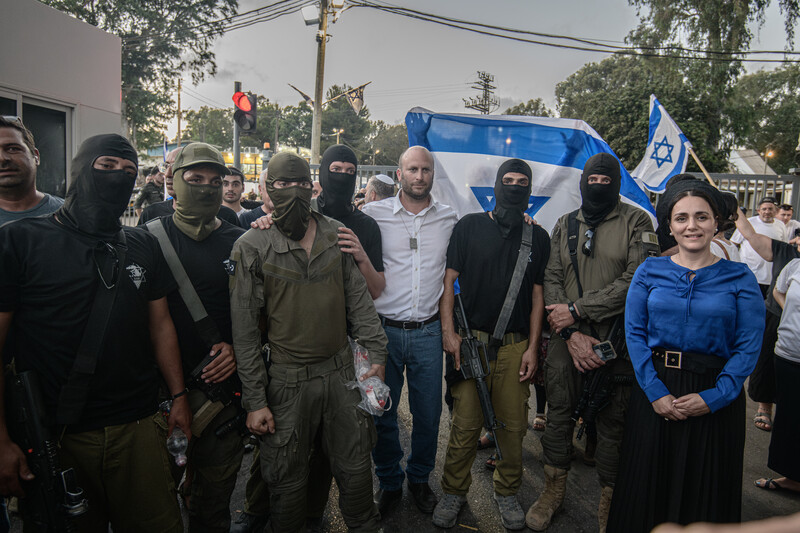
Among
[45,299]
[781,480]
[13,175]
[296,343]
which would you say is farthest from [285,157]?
[781,480]

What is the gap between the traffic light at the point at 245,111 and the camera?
698cm

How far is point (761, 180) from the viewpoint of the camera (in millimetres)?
9664

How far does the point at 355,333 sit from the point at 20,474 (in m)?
1.59

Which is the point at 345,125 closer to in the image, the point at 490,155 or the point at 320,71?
the point at 320,71

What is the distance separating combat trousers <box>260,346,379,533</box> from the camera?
2.38 m

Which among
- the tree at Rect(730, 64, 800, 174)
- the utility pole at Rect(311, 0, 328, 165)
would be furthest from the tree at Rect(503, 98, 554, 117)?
the utility pole at Rect(311, 0, 328, 165)

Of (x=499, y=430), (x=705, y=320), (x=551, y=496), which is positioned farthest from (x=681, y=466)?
(x=499, y=430)

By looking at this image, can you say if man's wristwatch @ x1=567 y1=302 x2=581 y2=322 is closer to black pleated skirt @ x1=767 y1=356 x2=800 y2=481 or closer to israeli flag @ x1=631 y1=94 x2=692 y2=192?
black pleated skirt @ x1=767 y1=356 x2=800 y2=481

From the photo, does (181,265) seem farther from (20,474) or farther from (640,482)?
(640,482)

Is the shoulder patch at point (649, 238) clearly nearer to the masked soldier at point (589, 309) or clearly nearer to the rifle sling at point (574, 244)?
the masked soldier at point (589, 309)

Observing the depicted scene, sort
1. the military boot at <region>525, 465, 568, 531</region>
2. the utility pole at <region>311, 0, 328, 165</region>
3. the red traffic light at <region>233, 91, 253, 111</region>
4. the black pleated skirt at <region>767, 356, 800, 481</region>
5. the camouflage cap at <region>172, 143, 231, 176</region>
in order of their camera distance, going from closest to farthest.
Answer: the camouflage cap at <region>172, 143, 231, 176</region>, the military boot at <region>525, 465, 568, 531</region>, the black pleated skirt at <region>767, 356, 800, 481</region>, the red traffic light at <region>233, 91, 253, 111</region>, the utility pole at <region>311, 0, 328, 165</region>

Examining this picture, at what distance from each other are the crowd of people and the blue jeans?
14 millimetres

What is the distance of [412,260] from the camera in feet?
10.3

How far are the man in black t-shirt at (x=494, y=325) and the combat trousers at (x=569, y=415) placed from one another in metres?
0.15
